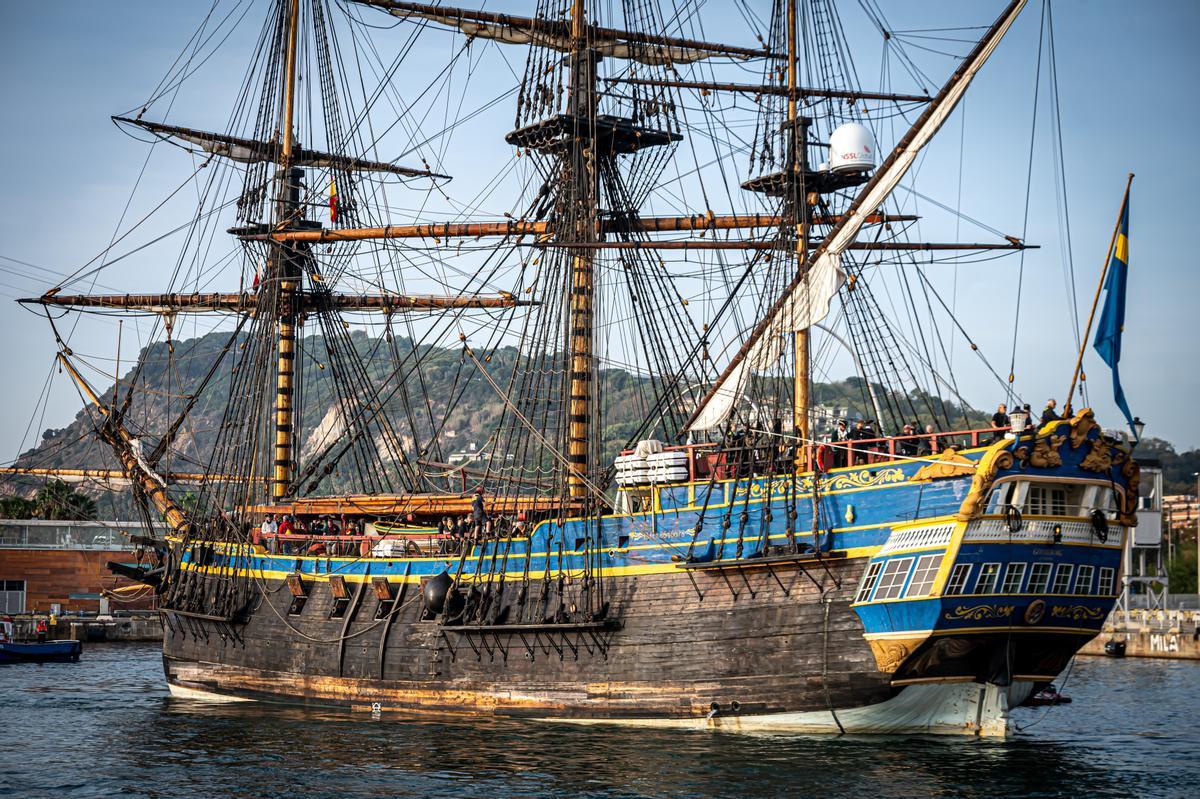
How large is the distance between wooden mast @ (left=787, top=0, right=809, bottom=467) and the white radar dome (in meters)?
1.01

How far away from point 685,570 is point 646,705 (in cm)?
325

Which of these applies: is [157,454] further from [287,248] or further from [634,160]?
[634,160]

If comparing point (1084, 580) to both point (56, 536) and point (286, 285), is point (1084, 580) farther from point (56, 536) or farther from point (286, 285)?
point (56, 536)

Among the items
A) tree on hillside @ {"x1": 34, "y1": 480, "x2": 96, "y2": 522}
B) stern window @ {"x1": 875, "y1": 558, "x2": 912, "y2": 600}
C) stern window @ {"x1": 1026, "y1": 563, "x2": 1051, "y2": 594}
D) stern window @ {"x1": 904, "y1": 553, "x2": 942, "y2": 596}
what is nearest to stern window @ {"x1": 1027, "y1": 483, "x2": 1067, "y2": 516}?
stern window @ {"x1": 1026, "y1": 563, "x2": 1051, "y2": 594}

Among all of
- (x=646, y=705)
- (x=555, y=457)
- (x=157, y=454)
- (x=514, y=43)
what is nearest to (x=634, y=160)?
(x=514, y=43)

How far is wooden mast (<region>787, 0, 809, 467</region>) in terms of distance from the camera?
101 feet

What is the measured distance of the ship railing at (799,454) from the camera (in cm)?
2705

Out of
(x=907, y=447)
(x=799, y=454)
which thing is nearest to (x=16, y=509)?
(x=799, y=454)

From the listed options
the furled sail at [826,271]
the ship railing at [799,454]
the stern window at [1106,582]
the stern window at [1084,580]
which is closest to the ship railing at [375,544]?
the ship railing at [799,454]

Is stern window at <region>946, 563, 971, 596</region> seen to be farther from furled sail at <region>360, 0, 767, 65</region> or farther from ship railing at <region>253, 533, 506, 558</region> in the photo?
furled sail at <region>360, 0, 767, 65</region>

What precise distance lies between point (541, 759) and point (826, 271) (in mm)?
12678

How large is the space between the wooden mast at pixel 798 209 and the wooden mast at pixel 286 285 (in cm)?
1928

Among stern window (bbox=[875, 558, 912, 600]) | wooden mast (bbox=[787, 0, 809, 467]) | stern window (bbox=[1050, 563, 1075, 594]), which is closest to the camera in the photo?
stern window (bbox=[875, 558, 912, 600])

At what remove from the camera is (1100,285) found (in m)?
26.5
